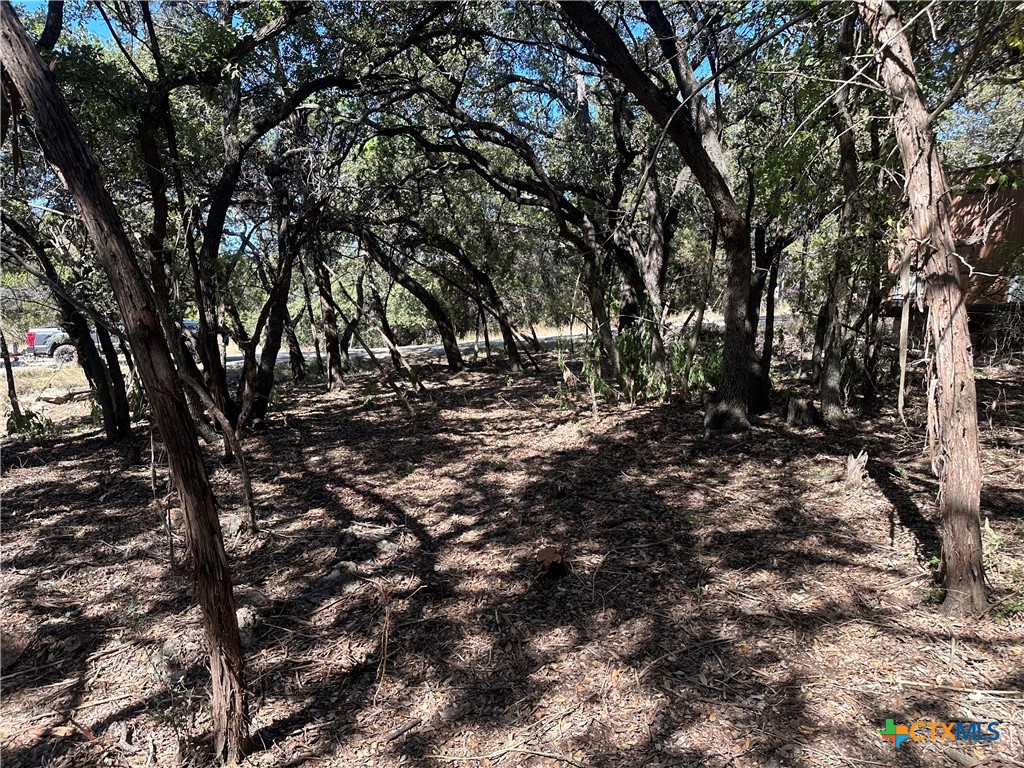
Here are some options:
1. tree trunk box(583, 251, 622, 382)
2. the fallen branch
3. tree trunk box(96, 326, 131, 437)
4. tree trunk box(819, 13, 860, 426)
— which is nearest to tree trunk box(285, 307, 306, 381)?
tree trunk box(96, 326, 131, 437)

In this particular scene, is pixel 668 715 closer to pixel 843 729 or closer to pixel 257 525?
pixel 843 729

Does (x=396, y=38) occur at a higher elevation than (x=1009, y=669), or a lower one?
higher

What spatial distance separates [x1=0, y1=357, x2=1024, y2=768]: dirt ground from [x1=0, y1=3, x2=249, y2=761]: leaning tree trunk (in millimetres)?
365

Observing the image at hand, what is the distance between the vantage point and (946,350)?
2.87 m

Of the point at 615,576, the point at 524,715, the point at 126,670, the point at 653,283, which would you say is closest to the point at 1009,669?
the point at 615,576

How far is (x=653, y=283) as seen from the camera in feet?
27.8

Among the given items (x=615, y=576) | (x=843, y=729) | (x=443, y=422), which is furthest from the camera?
(x=443, y=422)

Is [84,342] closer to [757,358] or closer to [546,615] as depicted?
[546,615]

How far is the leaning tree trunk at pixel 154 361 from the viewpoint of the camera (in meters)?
1.88

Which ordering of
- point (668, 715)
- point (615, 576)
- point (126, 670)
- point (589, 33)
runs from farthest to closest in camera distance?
point (589, 33) < point (615, 576) < point (126, 670) < point (668, 715)

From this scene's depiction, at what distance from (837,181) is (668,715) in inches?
190

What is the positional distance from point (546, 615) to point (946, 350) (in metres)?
2.42

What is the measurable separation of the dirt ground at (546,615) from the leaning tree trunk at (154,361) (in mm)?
365

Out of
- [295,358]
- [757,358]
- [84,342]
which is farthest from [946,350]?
[295,358]
